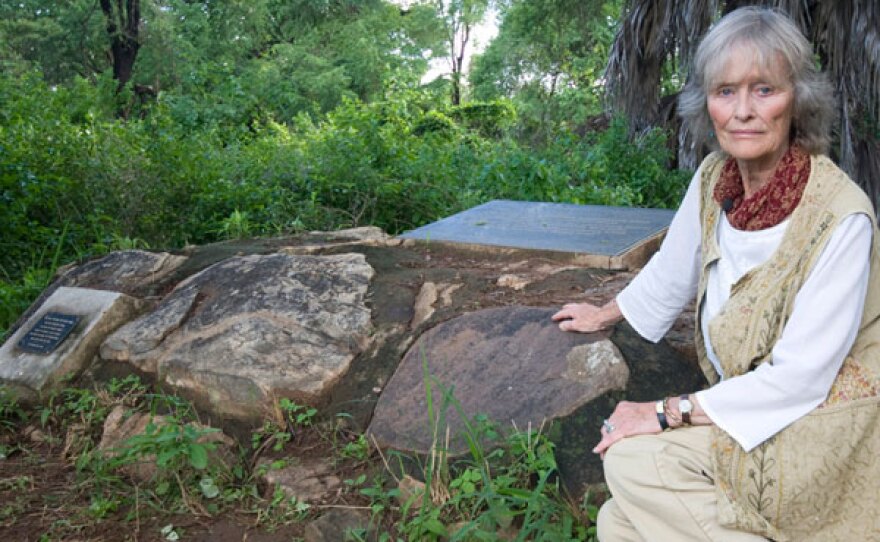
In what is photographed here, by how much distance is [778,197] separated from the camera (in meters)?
2.00

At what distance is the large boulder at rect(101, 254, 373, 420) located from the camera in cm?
336

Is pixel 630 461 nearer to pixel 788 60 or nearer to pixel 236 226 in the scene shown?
pixel 788 60

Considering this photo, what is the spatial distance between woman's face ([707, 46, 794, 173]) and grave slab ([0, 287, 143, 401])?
2946 millimetres

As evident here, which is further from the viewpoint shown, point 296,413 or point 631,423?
point 296,413

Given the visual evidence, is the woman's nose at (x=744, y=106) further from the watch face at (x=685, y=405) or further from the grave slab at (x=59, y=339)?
the grave slab at (x=59, y=339)

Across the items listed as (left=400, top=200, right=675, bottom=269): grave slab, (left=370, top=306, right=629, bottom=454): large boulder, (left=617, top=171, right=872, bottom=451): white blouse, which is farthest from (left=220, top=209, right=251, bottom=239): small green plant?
(left=617, top=171, right=872, bottom=451): white blouse

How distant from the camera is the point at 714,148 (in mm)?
2377

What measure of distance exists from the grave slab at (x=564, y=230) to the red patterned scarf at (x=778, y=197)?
6.36 ft

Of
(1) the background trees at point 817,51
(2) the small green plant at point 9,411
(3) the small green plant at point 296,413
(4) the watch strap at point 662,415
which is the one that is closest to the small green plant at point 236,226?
(2) the small green plant at point 9,411

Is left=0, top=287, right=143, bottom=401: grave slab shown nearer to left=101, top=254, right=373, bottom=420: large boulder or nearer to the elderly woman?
left=101, top=254, right=373, bottom=420: large boulder

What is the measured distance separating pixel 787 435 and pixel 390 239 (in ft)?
10.4

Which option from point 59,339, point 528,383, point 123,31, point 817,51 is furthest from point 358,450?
point 123,31

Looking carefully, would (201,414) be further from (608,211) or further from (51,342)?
(608,211)

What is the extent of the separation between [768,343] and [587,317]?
1.06 metres
